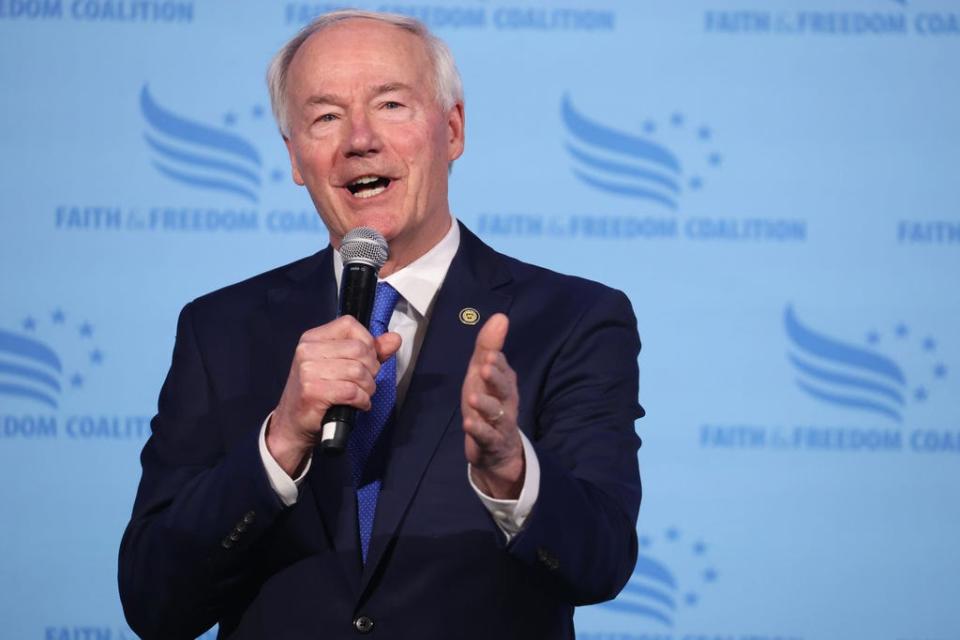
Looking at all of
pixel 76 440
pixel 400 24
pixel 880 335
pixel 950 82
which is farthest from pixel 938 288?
pixel 76 440

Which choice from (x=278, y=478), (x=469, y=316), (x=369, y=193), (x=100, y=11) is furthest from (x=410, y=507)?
(x=100, y=11)

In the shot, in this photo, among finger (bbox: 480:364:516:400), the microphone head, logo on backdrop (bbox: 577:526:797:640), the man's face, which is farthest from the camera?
logo on backdrop (bbox: 577:526:797:640)

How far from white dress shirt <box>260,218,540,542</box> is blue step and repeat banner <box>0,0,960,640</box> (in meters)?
1.41

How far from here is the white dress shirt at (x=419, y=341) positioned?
1.52 metres

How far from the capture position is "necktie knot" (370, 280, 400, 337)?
1.92 meters

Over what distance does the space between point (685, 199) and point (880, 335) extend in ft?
2.24

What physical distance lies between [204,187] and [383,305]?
1.75 m

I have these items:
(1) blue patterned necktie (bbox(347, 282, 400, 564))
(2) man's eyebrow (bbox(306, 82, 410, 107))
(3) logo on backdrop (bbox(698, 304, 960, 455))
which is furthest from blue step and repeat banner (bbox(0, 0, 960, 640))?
(1) blue patterned necktie (bbox(347, 282, 400, 564))

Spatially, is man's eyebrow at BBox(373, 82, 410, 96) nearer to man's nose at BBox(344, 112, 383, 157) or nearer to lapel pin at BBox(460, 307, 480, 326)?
man's nose at BBox(344, 112, 383, 157)

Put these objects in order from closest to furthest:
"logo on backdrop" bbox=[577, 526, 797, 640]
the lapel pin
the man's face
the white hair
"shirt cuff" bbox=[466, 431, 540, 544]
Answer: "shirt cuff" bbox=[466, 431, 540, 544]
the lapel pin
the man's face
the white hair
"logo on backdrop" bbox=[577, 526, 797, 640]

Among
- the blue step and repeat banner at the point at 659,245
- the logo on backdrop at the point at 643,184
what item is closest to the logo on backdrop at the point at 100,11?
the blue step and repeat banner at the point at 659,245

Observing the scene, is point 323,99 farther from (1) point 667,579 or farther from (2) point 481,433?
(1) point 667,579

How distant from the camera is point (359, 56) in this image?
6.75ft

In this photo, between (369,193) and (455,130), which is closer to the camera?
(369,193)
